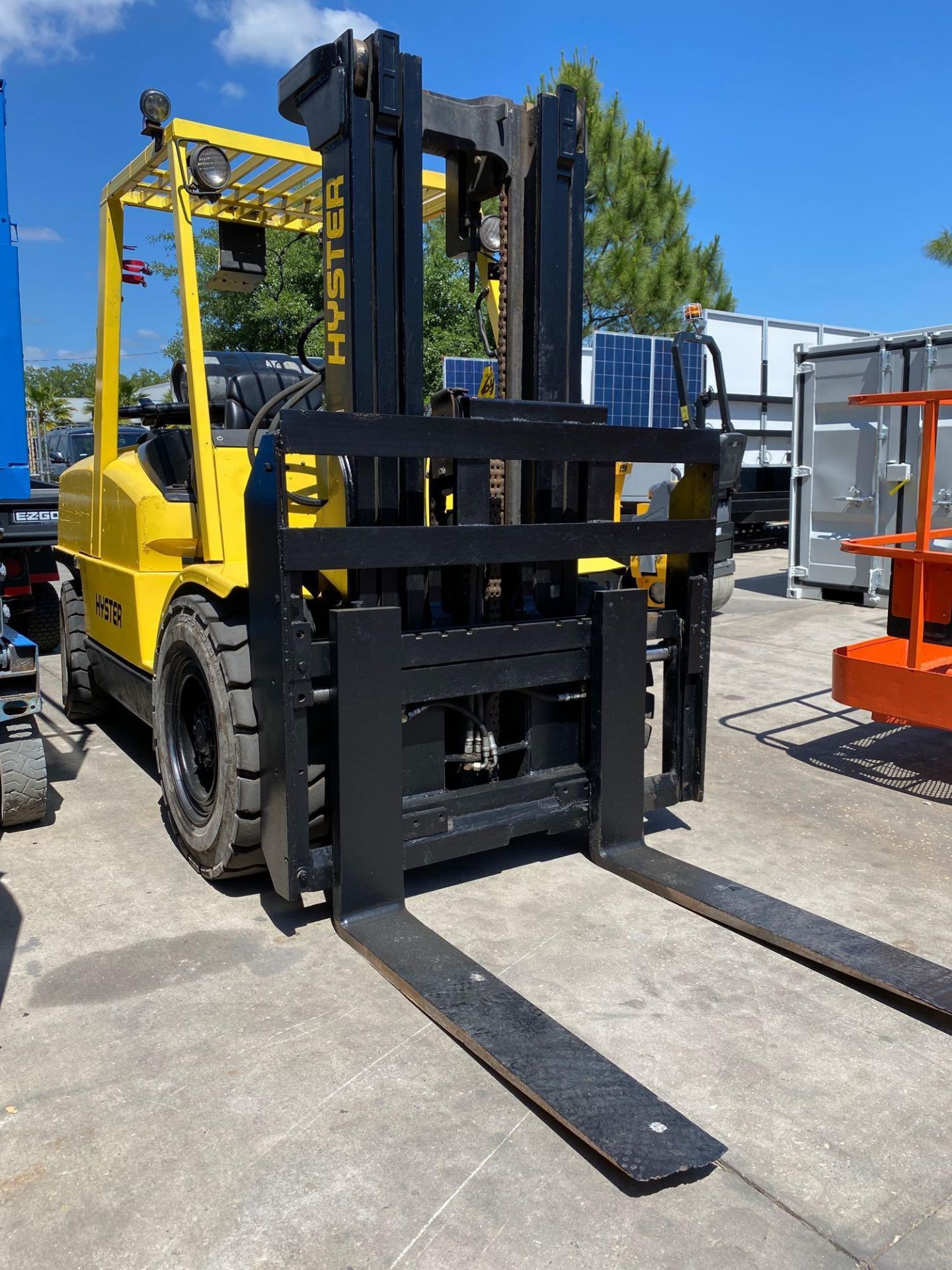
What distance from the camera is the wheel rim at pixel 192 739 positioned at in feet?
12.8

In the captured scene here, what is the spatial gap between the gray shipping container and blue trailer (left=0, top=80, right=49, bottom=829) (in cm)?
714

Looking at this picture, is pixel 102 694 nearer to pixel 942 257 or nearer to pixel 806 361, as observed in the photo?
pixel 806 361

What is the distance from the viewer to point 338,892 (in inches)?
130

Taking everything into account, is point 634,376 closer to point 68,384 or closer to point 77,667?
point 77,667

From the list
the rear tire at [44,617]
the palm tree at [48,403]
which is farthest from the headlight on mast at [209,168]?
the palm tree at [48,403]

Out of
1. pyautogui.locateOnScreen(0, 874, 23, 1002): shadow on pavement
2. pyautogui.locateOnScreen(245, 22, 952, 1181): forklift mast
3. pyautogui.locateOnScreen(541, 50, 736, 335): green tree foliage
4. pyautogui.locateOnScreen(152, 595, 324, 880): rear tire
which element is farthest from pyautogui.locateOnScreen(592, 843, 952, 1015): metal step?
pyautogui.locateOnScreen(541, 50, 736, 335): green tree foliage

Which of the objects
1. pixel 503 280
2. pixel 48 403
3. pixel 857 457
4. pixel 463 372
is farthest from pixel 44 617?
pixel 48 403

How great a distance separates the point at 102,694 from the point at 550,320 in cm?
373

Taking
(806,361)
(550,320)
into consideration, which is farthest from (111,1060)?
(806,361)

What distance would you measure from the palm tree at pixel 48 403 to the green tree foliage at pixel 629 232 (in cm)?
3380

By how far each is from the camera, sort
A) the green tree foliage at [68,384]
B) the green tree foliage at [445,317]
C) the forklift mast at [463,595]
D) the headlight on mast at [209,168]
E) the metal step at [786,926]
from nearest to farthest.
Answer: the metal step at [786,926] → the forklift mast at [463,595] → the headlight on mast at [209,168] → the green tree foliage at [445,317] → the green tree foliage at [68,384]

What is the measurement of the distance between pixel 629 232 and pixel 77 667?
22.2m

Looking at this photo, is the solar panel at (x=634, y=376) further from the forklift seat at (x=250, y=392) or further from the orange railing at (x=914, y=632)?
the forklift seat at (x=250, y=392)

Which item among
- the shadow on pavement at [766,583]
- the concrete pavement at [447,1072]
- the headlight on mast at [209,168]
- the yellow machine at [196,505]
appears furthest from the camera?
the shadow on pavement at [766,583]
